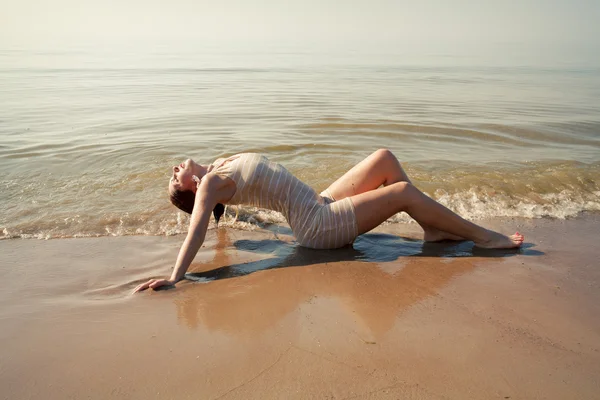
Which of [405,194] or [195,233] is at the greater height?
[405,194]

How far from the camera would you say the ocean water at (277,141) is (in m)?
5.02

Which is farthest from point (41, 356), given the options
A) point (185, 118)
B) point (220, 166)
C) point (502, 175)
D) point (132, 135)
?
point (185, 118)

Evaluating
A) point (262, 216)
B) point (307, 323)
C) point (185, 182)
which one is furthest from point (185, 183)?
point (307, 323)

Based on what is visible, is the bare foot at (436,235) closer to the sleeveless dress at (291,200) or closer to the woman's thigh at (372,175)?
the woman's thigh at (372,175)

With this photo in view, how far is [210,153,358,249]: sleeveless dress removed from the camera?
145 inches

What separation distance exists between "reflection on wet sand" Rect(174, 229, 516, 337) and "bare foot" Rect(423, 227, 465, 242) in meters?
0.06

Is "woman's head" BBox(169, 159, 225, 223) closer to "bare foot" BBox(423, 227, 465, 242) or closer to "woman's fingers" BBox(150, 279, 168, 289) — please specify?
"woman's fingers" BBox(150, 279, 168, 289)

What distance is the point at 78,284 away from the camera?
10.8 feet

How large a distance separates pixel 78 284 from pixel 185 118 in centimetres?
726

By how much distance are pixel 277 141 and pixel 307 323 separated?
5721mm

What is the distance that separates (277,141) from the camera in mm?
8062

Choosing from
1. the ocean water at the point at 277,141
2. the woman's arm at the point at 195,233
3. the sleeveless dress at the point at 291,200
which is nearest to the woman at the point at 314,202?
the sleeveless dress at the point at 291,200

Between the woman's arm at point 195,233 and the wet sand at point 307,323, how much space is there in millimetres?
115

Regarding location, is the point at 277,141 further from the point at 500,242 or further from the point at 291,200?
the point at 500,242
